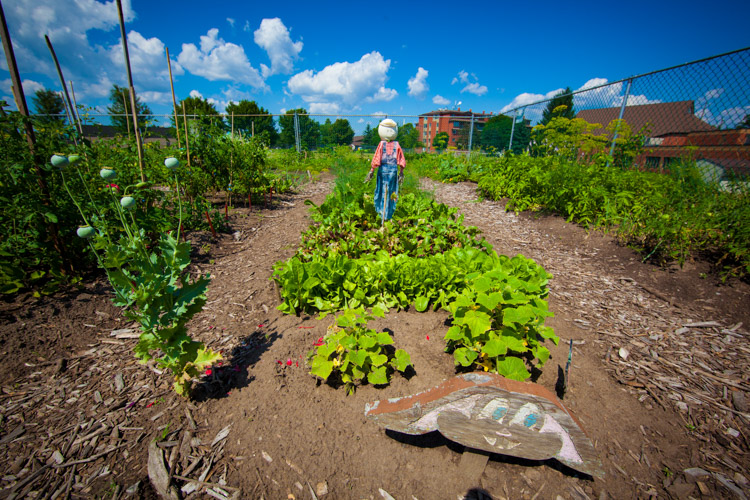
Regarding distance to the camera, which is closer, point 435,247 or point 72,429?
point 72,429

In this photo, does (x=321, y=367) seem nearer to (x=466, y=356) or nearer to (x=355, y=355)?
(x=355, y=355)

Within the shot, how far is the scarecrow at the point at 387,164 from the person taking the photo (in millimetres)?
4250

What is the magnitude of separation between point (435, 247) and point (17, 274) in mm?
3693

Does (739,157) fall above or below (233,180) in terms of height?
above

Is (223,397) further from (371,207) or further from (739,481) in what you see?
(371,207)

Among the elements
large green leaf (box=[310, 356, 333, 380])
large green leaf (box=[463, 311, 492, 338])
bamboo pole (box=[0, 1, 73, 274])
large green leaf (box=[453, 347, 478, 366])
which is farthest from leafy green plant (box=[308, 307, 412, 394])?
bamboo pole (box=[0, 1, 73, 274])

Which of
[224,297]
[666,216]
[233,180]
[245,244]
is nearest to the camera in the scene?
[224,297]

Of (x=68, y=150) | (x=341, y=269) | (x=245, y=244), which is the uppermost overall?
(x=68, y=150)

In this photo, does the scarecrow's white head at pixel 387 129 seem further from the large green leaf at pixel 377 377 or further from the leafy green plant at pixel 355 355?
the large green leaf at pixel 377 377

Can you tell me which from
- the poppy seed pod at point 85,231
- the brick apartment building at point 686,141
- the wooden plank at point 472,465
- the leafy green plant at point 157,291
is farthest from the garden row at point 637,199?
the poppy seed pod at point 85,231

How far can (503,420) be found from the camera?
1257mm

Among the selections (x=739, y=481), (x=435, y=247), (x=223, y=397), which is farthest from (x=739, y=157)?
(x=223, y=397)

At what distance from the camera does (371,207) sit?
456cm

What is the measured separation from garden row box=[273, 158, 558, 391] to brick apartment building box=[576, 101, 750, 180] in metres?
3.37
